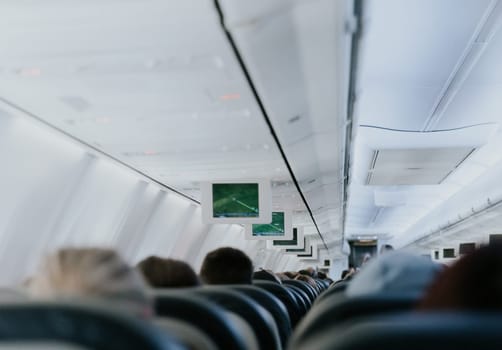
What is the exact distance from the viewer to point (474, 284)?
1469 mm

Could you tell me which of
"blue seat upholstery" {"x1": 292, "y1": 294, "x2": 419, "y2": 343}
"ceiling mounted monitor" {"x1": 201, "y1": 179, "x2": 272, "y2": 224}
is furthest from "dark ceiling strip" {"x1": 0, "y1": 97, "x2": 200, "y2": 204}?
"blue seat upholstery" {"x1": 292, "y1": 294, "x2": 419, "y2": 343}

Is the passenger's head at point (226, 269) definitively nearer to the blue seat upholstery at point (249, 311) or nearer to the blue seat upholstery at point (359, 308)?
the blue seat upholstery at point (249, 311)

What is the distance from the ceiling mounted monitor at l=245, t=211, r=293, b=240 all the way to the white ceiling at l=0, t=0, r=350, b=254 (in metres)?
8.80

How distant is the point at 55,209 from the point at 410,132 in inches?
263

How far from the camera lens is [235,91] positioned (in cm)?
750

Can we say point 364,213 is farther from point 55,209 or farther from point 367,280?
point 367,280

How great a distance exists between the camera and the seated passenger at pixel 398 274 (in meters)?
2.36

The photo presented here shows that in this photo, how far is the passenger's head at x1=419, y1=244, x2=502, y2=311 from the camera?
1.46m

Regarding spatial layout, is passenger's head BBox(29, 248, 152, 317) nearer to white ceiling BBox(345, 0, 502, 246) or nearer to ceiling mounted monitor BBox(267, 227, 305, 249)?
white ceiling BBox(345, 0, 502, 246)

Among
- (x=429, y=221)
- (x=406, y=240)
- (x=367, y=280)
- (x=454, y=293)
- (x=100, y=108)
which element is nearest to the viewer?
(x=454, y=293)

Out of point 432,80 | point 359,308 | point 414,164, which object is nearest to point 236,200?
point 414,164

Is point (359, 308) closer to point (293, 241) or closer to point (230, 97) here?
point (230, 97)

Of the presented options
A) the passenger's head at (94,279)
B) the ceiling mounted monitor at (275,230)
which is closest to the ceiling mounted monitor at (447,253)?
the ceiling mounted monitor at (275,230)

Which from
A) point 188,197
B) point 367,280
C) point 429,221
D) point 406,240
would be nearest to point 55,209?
point 188,197
